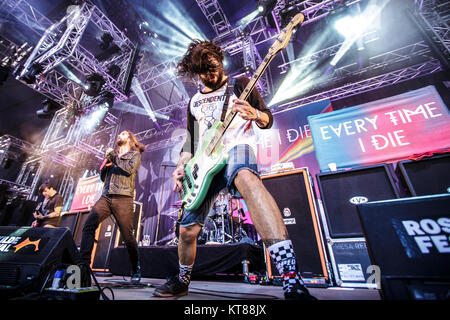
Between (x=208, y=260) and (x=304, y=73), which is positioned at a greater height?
(x=304, y=73)

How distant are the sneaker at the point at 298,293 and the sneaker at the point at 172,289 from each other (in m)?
1.03

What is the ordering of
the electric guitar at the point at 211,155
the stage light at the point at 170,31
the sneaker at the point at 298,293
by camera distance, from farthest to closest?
the stage light at the point at 170,31 < the electric guitar at the point at 211,155 < the sneaker at the point at 298,293

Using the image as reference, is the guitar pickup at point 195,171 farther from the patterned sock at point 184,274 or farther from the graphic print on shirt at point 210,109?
the patterned sock at point 184,274

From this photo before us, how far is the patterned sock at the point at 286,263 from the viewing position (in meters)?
1.00

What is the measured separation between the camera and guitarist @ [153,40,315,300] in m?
1.10

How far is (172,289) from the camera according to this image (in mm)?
1616

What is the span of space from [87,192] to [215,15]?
26.9 ft

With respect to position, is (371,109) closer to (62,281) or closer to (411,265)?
(411,265)

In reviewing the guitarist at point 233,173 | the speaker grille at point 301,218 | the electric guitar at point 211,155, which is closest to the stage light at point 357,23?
the speaker grille at point 301,218

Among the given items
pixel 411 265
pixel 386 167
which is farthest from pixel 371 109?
pixel 411 265

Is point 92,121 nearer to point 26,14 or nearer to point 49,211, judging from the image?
point 26,14

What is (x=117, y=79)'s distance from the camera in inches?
315

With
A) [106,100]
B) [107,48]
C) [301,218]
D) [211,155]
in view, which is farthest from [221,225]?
[107,48]
